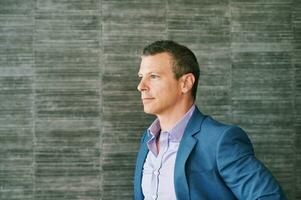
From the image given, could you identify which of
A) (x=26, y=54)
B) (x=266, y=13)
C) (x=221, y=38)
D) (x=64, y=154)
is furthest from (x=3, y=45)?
(x=266, y=13)

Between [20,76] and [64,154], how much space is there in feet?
1.31

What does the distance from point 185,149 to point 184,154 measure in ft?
0.06

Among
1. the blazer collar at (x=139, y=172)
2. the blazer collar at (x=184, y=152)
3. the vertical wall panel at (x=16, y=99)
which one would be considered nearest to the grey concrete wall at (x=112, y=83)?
the vertical wall panel at (x=16, y=99)

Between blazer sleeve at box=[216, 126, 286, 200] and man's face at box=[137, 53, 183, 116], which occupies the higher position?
man's face at box=[137, 53, 183, 116]

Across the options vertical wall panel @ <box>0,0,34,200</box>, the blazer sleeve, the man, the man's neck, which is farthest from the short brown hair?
vertical wall panel @ <box>0,0,34,200</box>

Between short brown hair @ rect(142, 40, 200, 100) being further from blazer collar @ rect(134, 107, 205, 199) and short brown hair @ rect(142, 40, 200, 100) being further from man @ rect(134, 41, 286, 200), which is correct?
blazer collar @ rect(134, 107, 205, 199)

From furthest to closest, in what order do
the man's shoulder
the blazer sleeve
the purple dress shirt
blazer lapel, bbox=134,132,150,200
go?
blazer lapel, bbox=134,132,150,200 → the purple dress shirt → the man's shoulder → the blazer sleeve

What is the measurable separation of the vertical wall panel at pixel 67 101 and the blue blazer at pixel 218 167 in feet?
1.86

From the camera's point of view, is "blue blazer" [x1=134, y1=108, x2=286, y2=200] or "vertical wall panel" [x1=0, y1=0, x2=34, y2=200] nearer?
"blue blazer" [x1=134, y1=108, x2=286, y2=200]

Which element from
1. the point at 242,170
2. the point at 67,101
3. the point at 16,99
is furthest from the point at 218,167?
the point at 16,99

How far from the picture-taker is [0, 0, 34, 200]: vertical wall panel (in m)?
1.63

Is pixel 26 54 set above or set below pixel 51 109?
above

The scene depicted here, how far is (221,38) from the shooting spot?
5.60 feet

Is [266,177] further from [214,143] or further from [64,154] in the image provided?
[64,154]
